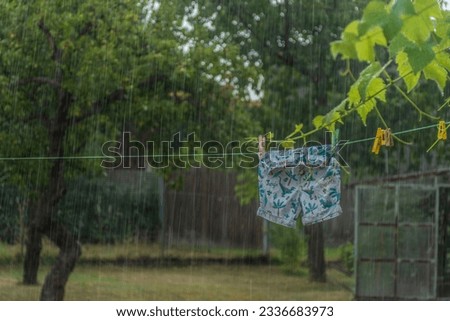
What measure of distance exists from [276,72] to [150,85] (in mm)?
2860

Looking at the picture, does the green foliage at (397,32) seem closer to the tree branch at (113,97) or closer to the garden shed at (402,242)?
the tree branch at (113,97)

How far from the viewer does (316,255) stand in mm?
13195

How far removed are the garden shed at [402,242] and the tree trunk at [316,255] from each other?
2.38 m

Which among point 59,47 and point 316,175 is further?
point 59,47

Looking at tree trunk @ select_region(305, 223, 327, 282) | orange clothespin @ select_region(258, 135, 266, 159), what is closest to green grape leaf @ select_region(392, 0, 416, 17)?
orange clothespin @ select_region(258, 135, 266, 159)

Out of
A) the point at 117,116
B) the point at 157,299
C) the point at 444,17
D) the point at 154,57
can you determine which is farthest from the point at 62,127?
the point at 444,17

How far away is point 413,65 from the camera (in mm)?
2482

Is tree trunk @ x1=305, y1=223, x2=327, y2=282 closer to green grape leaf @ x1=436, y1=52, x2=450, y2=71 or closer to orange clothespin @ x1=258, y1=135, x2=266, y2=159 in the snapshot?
orange clothespin @ x1=258, y1=135, x2=266, y2=159

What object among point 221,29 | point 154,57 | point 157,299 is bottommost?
point 157,299

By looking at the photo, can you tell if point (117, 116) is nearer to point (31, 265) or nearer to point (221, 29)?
point (221, 29)

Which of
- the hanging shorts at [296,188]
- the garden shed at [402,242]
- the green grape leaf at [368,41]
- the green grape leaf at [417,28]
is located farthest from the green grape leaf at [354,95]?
the garden shed at [402,242]

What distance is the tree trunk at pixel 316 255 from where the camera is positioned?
13.1 meters

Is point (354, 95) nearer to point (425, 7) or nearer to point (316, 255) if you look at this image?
point (425, 7)

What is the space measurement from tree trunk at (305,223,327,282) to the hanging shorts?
665 centimetres
